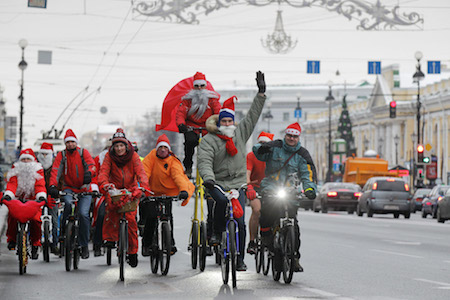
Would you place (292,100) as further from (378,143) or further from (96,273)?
(96,273)

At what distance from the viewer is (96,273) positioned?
45.1 feet

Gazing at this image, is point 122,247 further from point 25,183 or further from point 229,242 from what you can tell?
point 25,183

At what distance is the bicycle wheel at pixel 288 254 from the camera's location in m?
11.8

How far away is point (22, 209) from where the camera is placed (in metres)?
13.7

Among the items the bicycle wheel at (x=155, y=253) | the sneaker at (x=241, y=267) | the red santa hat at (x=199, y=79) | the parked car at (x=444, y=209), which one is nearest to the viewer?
the sneaker at (x=241, y=267)

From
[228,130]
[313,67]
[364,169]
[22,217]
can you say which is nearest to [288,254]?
[228,130]

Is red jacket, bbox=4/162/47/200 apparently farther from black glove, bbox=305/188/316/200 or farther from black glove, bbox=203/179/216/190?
black glove, bbox=305/188/316/200

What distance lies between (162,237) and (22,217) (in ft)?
5.79

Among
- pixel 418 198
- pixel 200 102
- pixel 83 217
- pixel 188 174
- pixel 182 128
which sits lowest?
pixel 418 198

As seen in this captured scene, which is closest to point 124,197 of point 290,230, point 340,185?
point 290,230

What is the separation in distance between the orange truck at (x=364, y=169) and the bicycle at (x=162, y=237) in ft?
165

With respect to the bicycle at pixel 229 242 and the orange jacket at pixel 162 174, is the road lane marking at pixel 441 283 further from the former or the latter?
the orange jacket at pixel 162 174

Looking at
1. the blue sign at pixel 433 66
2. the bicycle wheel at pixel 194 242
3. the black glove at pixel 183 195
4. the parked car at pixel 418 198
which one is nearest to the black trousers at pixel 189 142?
the bicycle wheel at pixel 194 242

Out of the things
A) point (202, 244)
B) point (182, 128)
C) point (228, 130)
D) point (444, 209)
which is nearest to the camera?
point (228, 130)
